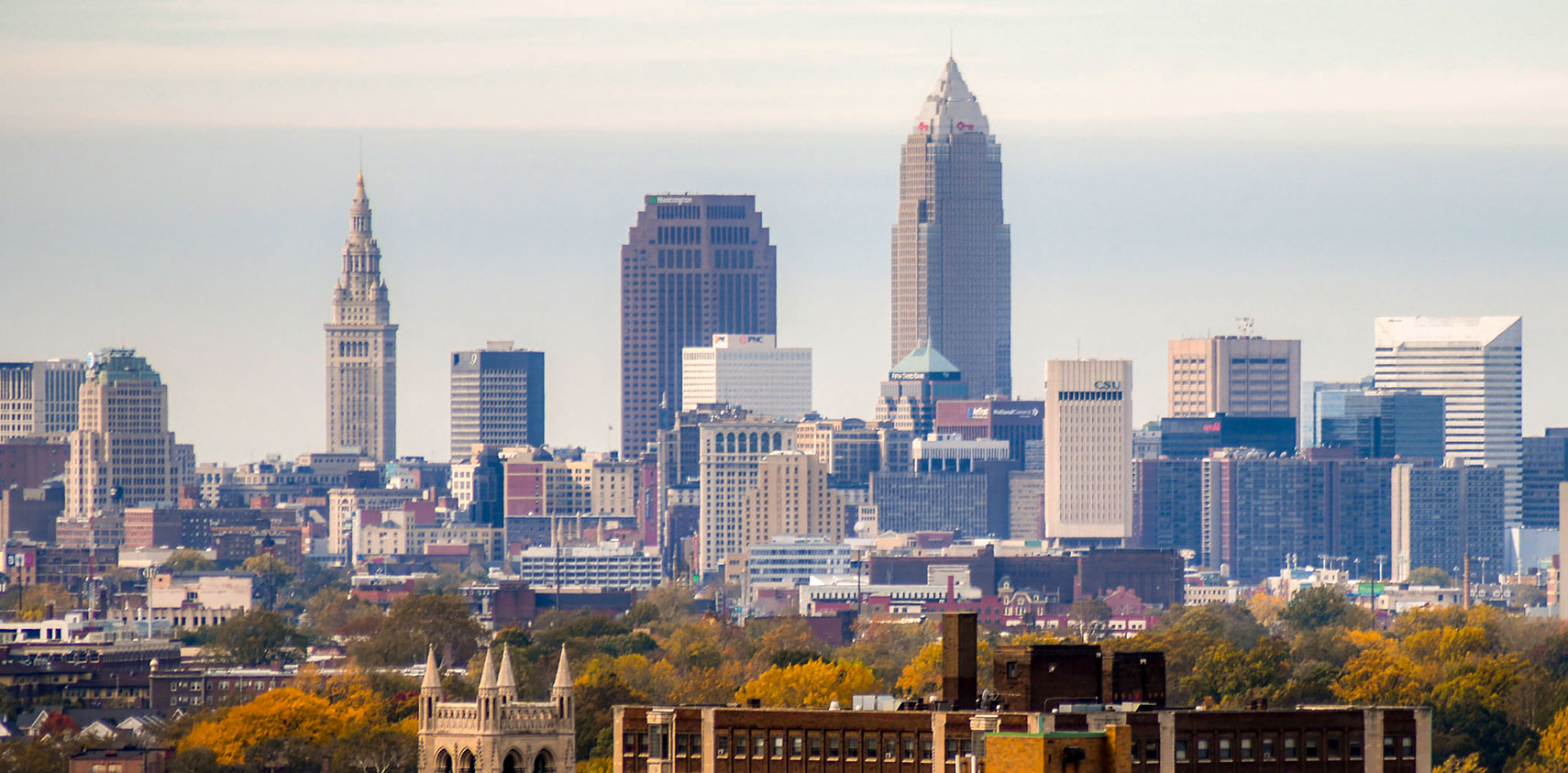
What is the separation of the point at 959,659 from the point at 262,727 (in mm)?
71167

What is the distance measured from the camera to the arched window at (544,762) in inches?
4338

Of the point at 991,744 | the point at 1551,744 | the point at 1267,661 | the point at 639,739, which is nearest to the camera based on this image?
the point at 991,744

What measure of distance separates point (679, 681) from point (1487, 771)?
5008 centimetres

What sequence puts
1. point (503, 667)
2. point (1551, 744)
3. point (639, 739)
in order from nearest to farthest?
point (639, 739) < point (503, 667) < point (1551, 744)

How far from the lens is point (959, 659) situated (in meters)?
88.4

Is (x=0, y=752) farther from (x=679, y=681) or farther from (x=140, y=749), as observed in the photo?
(x=679, y=681)

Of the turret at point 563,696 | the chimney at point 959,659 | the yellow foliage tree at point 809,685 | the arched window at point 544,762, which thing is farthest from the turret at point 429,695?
the chimney at point 959,659

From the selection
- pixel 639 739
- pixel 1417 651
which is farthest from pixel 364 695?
pixel 639 739

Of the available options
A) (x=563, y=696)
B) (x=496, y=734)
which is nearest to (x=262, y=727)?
(x=563, y=696)

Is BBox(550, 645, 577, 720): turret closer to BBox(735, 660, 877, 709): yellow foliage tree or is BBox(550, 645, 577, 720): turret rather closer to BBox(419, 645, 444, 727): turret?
BBox(419, 645, 444, 727): turret

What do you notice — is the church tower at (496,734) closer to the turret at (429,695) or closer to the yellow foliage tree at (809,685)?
the turret at (429,695)

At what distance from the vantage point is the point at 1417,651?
19075cm

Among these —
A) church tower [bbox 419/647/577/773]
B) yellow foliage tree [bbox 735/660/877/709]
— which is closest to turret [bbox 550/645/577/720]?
church tower [bbox 419/647/577/773]

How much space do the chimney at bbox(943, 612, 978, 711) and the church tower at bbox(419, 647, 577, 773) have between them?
70.6ft
